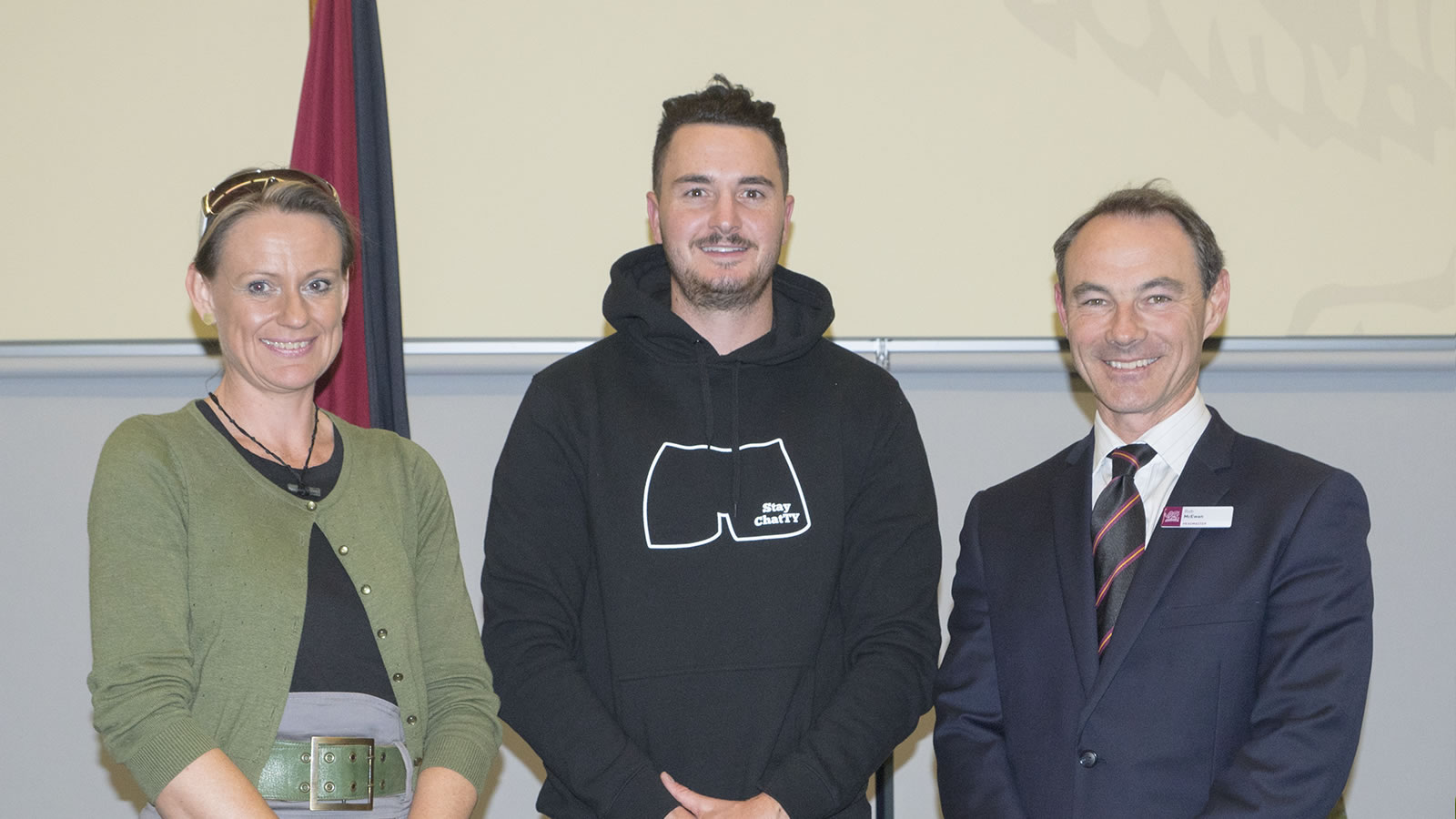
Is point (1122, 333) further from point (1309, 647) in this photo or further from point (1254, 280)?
point (1254, 280)

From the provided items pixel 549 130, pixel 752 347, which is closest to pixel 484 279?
pixel 549 130

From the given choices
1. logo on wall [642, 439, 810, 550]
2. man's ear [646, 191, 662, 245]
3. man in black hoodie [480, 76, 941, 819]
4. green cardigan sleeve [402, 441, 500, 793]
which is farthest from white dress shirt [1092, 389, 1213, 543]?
green cardigan sleeve [402, 441, 500, 793]

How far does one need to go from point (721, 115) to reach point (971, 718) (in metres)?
1.29

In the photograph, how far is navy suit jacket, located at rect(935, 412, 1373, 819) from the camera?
208 centimetres

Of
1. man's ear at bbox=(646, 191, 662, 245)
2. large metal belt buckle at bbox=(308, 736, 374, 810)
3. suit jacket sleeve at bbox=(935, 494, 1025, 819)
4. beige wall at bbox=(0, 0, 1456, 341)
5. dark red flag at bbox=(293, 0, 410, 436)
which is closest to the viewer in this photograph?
large metal belt buckle at bbox=(308, 736, 374, 810)

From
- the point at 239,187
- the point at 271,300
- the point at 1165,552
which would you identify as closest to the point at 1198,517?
the point at 1165,552

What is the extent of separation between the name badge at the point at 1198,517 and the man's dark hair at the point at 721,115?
1.01m

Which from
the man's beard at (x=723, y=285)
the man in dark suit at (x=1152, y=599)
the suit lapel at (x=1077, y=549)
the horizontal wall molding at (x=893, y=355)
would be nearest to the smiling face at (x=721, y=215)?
the man's beard at (x=723, y=285)

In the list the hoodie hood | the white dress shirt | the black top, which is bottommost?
the black top

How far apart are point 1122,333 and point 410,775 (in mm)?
1484

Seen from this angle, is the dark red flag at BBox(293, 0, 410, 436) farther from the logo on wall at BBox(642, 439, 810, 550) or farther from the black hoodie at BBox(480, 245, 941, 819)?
the logo on wall at BBox(642, 439, 810, 550)

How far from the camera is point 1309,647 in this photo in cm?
209

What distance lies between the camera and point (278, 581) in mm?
2086

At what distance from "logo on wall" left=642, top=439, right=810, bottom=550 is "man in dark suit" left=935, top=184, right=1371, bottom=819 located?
1.31 feet
